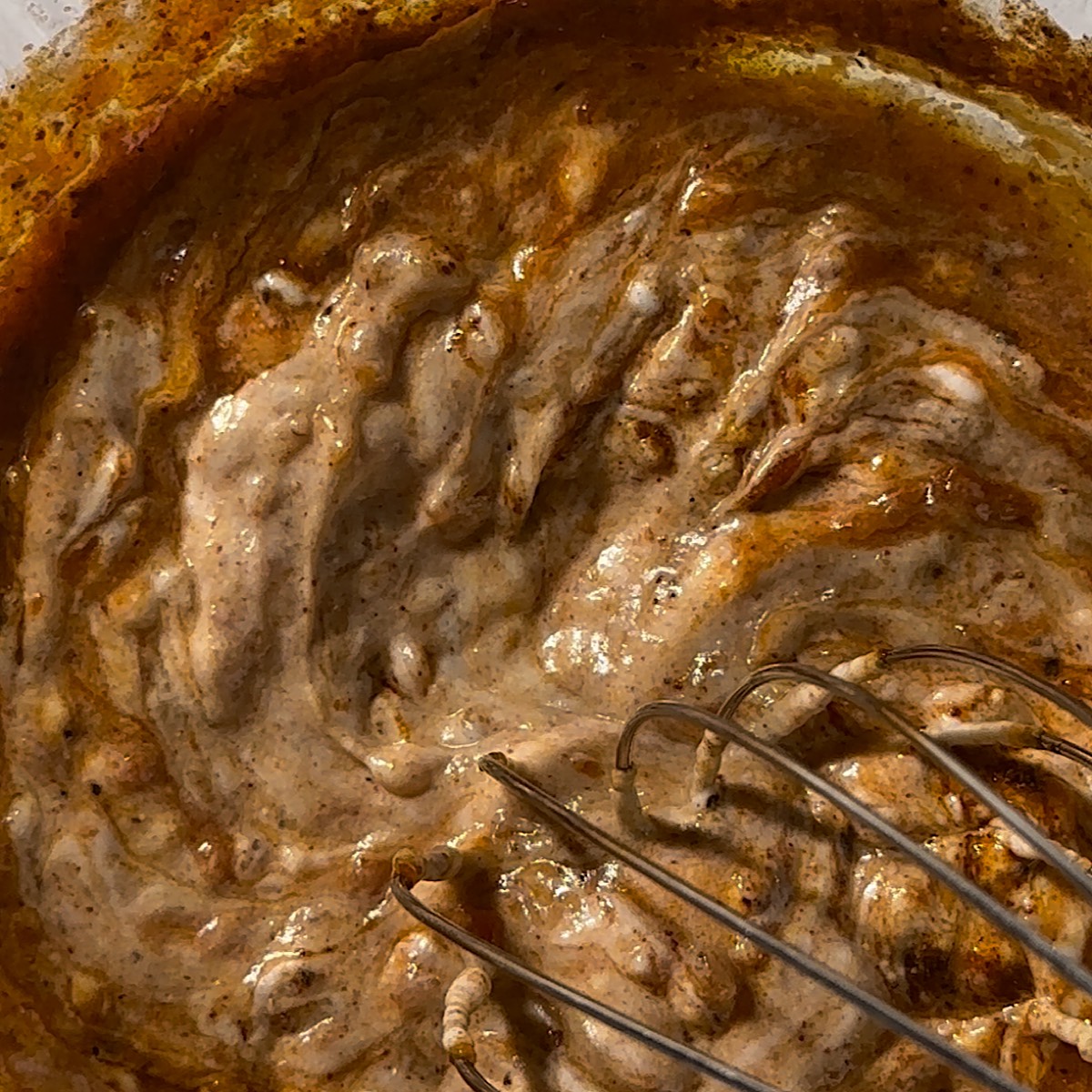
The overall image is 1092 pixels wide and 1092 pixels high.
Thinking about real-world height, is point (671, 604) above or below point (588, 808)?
above

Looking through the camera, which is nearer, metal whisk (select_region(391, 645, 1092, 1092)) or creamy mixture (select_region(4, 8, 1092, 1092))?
metal whisk (select_region(391, 645, 1092, 1092))

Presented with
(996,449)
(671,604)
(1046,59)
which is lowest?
(671,604)

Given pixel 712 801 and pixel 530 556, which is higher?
pixel 530 556

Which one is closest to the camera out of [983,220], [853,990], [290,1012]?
[853,990]

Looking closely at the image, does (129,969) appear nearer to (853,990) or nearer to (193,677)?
(193,677)

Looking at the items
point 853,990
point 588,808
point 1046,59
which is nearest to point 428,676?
point 588,808
